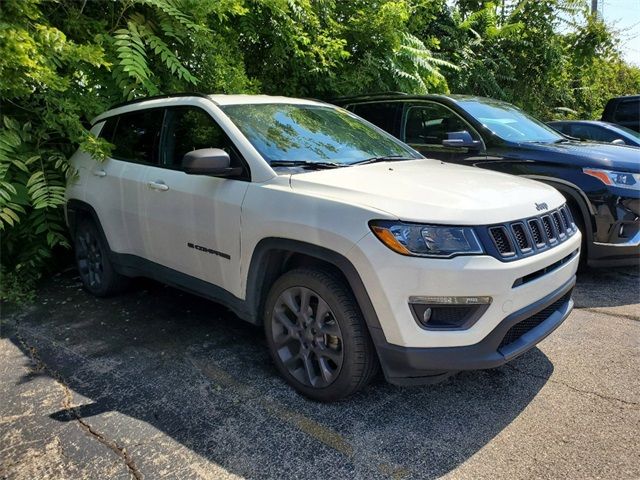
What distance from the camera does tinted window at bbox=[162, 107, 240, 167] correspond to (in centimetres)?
359

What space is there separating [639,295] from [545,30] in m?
10.9

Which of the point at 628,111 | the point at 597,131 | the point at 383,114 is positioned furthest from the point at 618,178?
the point at 628,111

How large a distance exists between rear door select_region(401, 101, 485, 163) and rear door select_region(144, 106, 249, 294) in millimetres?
2975

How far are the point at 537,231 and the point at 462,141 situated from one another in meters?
2.58

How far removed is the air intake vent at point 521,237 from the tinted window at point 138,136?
2.67 m

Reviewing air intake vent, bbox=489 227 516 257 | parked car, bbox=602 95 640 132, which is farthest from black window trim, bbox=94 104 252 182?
parked car, bbox=602 95 640 132

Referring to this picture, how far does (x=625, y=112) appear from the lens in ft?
40.9

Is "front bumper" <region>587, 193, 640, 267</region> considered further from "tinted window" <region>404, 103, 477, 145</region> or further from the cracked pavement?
"tinted window" <region>404, 103, 477, 145</region>

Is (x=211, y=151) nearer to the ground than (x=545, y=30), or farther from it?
nearer to the ground

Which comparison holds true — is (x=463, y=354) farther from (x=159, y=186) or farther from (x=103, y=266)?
(x=103, y=266)

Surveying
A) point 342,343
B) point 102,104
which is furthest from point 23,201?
point 342,343

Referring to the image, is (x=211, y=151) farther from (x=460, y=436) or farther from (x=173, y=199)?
(x=460, y=436)

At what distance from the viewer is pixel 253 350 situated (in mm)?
3725

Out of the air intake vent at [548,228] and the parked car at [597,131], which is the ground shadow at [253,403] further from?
the parked car at [597,131]
